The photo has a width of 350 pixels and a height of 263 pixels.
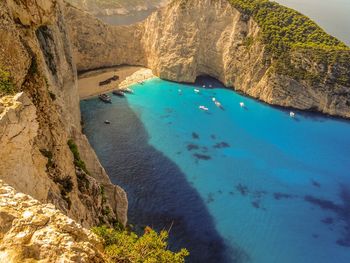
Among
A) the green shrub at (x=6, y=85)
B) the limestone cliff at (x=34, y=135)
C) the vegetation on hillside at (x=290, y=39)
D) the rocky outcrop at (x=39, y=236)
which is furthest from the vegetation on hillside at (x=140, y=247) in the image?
the vegetation on hillside at (x=290, y=39)

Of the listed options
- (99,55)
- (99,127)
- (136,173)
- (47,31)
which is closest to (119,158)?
(136,173)

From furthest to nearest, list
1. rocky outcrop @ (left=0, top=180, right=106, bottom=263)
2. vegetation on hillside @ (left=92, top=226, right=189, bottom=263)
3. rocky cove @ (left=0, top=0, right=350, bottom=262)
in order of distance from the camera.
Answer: rocky cove @ (left=0, top=0, right=350, bottom=262) < vegetation on hillside @ (left=92, top=226, right=189, bottom=263) < rocky outcrop @ (left=0, top=180, right=106, bottom=263)

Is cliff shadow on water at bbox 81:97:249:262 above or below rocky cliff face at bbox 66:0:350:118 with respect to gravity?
below

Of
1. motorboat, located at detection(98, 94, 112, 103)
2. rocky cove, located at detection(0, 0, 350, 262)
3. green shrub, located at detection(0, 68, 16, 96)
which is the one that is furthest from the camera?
motorboat, located at detection(98, 94, 112, 103)

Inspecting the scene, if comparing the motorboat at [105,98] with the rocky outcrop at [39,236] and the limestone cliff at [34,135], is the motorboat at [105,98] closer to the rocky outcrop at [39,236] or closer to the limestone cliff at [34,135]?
the limestone cliff at [34,135]

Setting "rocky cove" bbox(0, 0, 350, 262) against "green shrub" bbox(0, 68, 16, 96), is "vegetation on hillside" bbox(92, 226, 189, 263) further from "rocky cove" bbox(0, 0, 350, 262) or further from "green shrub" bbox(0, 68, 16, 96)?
"green shrub" bbox(0, 68, 16, 96)

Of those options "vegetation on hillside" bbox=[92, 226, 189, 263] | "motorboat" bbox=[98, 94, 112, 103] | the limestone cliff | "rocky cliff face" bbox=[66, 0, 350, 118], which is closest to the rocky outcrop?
"vegetation on hillside" bbox=[92, 226, 189, 263]
